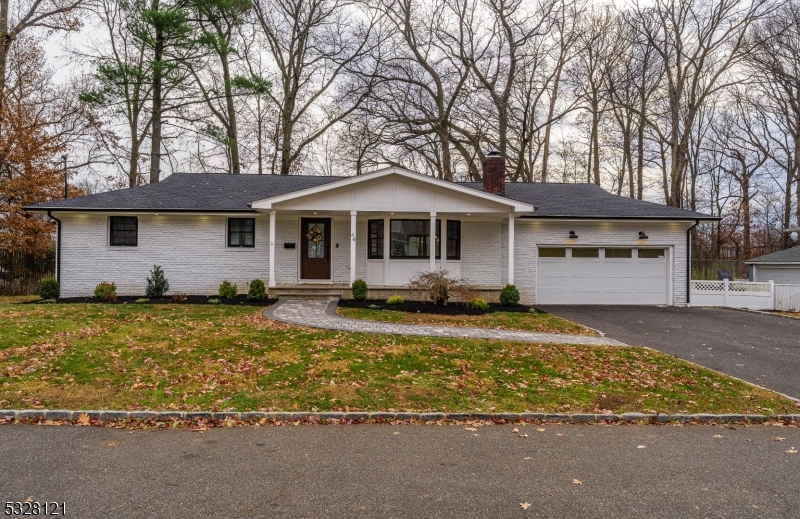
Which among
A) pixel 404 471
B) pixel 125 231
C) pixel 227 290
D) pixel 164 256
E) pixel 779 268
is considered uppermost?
pixel 125 231

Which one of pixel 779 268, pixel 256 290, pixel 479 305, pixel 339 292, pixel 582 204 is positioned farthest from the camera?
pixel 779 268

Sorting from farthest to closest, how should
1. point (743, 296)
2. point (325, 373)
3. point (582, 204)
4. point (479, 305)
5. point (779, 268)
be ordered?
point (779, 268)
point (582, 204)
point (743, 296)
point (479, 305)
point (325, 373)

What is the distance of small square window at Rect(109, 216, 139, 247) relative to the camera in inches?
615

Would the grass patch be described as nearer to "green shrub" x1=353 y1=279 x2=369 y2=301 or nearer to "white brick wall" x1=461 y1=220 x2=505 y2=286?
"green shrub" x1=353 y1=279 x2=369 y2=301

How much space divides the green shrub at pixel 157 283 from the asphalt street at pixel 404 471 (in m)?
11.0

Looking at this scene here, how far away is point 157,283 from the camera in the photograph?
599 inches

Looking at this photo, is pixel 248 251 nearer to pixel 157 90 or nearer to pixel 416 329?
pixel 416 329

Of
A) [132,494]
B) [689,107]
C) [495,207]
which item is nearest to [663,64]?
[689,107]

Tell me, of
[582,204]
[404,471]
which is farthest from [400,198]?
[404,471]

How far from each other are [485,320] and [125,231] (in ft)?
39.9

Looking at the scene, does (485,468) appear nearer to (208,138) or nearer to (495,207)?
(495,207)

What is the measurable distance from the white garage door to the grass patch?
379 cm

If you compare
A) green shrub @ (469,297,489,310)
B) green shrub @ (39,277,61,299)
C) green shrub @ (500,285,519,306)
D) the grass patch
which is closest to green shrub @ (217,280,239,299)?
the grass patch

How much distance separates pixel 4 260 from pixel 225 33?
14467mm
